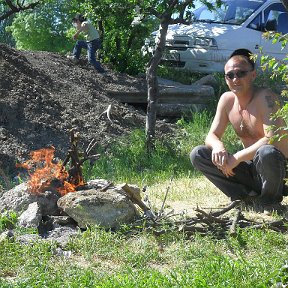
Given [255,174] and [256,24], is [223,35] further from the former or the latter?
[255,174]

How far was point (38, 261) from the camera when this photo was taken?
5781 mm

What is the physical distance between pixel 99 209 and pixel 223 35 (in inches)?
442

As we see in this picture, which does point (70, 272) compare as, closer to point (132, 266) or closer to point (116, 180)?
point (132, 266)

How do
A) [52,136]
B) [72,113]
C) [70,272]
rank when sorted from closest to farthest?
[70,272]
[52,136]
[72,113]

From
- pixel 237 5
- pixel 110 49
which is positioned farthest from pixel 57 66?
pixel 237 5

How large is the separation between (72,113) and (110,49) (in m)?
4.78

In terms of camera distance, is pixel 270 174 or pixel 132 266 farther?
pixel 270 174

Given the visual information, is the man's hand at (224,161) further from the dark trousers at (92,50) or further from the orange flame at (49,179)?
the dark trousers at (92,50)

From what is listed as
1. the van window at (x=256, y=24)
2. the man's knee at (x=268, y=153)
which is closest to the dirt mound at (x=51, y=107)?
the van window at (x=256, y=24)

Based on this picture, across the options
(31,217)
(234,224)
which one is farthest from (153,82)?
(234,224)

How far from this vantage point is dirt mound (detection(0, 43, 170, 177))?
11.7 metres

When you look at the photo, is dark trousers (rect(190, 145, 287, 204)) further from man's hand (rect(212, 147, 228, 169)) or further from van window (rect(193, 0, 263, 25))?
van window (rect(193, 0, 263, 25))

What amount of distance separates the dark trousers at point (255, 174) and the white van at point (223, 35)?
31.5ft

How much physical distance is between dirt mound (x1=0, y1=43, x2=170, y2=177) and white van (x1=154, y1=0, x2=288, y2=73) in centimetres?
246
